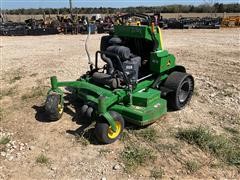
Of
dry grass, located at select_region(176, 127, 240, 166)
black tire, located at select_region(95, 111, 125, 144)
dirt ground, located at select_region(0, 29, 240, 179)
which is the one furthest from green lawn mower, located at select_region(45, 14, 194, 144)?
dry grass, located at select_region(176, 127, 240, 166)

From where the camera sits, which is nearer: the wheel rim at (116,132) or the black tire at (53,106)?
the wheel rim at (116,132)

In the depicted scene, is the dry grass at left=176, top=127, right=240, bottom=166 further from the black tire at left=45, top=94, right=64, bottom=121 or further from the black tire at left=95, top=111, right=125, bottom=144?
the black tire at left=45, top=94, right=64, bottom=121

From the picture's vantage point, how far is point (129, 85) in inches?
217

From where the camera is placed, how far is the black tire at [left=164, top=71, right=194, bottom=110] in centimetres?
600

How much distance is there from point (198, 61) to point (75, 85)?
5.49m

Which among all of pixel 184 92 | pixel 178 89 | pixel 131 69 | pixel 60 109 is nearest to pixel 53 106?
pixel 60 109

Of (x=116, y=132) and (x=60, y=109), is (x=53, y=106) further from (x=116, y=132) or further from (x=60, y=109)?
(x=116, y=132)

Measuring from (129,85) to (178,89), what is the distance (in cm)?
106

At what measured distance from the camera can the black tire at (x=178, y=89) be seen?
600 cm

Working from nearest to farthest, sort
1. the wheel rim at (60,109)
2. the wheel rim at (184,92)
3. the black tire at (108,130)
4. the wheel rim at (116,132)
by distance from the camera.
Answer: the black tire at (108,130) → the wheel rim at (116,132) → the wheel rim at (60,109) → the wheel rim at (184,92)

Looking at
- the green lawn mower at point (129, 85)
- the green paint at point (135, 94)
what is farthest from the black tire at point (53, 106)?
the green paint at point (135, 94)

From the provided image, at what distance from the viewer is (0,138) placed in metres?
5.33

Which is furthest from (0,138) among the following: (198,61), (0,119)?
(198,61)

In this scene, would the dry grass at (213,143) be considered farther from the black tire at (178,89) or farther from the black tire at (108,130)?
the black tire at (108,130)
